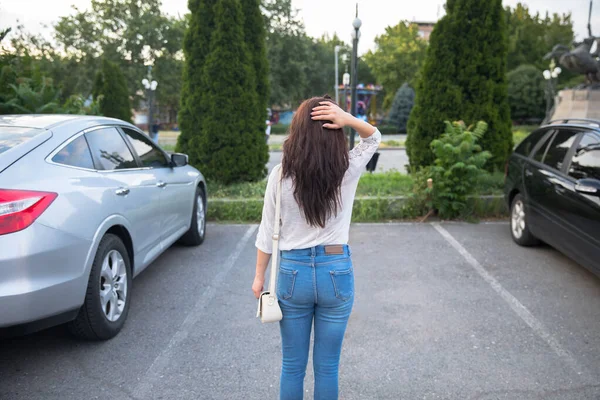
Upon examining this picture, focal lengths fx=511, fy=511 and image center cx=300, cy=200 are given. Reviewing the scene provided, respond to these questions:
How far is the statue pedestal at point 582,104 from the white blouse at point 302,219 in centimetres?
1901

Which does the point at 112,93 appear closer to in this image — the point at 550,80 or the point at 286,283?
the point at 286,283

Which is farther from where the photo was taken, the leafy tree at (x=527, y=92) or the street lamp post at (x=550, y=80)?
the leafy tree at (x=527, y=92)

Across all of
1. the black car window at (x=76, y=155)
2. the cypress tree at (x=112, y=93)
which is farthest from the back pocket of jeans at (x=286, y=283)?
the cypress tree at (x=112, y=93)

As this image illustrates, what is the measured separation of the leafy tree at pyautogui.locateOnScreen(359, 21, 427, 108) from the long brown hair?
45888 millimetres

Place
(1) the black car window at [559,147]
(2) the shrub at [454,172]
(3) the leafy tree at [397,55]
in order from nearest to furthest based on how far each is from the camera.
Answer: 1. (1) the black car window at [559,147]
2. (2) the shrub at [454,172]
3. (3) the leafy tree at [397,55]

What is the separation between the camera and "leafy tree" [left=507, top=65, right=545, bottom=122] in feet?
143

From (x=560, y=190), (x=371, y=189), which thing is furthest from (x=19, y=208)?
(x=371, y=189)

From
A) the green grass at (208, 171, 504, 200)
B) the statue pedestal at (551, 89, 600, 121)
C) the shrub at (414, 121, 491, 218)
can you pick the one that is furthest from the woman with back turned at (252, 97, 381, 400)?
the statue pedestal at (551, 89, 600, 121)

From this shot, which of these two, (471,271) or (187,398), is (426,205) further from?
(187,398)

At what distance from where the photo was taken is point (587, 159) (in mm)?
5207

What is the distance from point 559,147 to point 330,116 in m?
4.69

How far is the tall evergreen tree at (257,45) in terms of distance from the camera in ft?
32.6

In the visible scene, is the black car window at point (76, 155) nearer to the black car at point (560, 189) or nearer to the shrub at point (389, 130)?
the black car at point (560, 189)

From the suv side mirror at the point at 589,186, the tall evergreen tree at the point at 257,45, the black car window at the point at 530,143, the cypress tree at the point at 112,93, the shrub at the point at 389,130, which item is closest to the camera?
the suv side mirror at the point at 589,186
